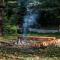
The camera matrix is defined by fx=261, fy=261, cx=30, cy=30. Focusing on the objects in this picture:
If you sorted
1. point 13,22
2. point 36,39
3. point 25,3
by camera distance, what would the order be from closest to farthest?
point 36,39
point 13,22
point 25,3

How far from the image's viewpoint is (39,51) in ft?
28.0

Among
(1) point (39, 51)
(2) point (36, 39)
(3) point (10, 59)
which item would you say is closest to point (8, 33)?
(2) point (36, 39)

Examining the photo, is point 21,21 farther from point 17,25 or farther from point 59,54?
point 59,54

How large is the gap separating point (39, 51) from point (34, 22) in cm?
941

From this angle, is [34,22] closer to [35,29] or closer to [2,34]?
[35,29]

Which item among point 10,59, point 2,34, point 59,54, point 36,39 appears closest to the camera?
point 10,59

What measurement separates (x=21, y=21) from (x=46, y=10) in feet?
7.11

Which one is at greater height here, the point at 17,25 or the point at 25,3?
the point at 25,3

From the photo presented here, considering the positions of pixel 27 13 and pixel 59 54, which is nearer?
pixel 59 54

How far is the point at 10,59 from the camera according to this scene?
7.05 meters

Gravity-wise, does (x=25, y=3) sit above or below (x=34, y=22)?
above

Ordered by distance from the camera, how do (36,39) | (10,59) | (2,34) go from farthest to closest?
(2,34) → (36,39) → (10,59)

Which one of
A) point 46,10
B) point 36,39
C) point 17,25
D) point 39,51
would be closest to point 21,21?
point 17,25

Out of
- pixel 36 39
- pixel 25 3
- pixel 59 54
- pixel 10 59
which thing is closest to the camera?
pixel 10 59
